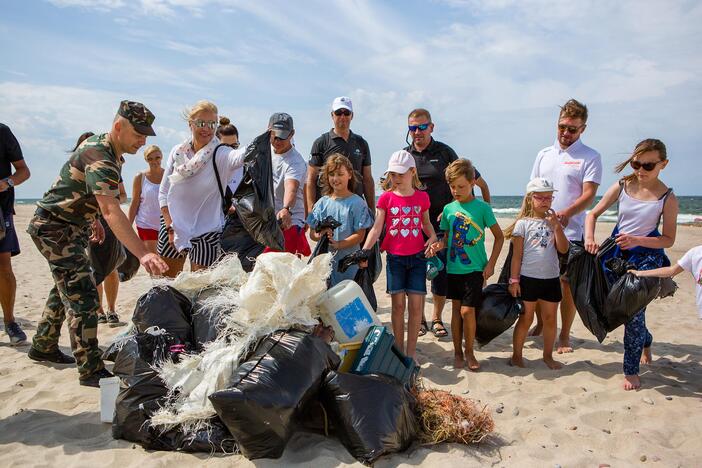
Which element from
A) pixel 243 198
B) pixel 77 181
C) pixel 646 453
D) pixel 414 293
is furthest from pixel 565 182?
pixel 77 181

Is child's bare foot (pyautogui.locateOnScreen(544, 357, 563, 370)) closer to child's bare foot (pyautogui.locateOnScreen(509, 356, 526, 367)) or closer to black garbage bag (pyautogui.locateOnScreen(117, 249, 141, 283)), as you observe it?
child's bare foot (pyautogui.locateOnScreen(509, 356, 526, 367))

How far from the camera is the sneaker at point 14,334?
15.5 ft

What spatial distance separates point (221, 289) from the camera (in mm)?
3379

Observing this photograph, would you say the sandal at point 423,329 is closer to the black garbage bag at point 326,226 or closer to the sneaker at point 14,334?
the black garbage bag at point 326,226

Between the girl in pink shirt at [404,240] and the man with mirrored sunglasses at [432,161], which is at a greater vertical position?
the man with mirrored sunglasses at [432,161]

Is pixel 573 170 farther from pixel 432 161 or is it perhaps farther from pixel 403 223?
pixel 403 223

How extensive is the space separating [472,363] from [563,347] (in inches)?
44.4

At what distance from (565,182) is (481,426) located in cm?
258

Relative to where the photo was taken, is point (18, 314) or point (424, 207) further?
point (18, 314)

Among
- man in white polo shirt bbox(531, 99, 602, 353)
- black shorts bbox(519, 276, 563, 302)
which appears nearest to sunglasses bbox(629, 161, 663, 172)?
man in white polo shirt bbox(531, 99, 602, 353)

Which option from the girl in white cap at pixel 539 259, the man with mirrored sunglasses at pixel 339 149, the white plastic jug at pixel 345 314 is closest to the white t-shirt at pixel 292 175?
the man with mirrored sunglasses at pixel 339 149

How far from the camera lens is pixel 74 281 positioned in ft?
12.2

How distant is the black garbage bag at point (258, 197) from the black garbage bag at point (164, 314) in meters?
0.96

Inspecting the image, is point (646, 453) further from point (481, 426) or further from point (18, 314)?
point (18, 314)
